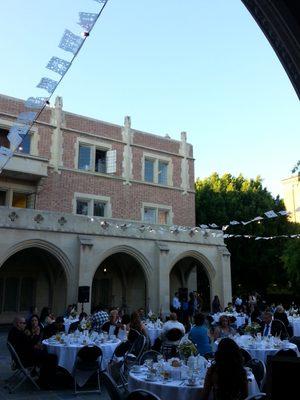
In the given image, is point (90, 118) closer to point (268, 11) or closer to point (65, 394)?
point (65, 394)

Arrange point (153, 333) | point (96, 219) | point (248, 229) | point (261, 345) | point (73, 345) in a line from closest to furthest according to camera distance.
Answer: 1. point (73, 345)
2. point (261, 345)
3. point (153, 333)
4. point (96, 219)
5. point (248, 229)

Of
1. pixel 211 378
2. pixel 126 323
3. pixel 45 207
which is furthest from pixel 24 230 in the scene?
pixel 211 378

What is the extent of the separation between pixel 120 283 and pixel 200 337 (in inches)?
614

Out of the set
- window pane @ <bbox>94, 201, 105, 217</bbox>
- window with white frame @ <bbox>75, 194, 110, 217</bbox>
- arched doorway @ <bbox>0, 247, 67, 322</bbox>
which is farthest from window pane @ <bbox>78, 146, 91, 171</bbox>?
arched doorway @ <bbox>0, 247, 67, 322</bbox>

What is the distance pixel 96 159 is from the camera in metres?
24.2

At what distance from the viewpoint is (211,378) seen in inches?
173

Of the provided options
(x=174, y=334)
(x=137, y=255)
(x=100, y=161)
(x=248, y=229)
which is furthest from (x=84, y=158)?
(x=174, y=334)

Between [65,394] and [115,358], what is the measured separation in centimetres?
121

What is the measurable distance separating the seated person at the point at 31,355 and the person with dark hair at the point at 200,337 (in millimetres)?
2824

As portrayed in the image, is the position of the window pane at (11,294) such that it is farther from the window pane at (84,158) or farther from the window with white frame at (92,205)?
the window pane at (84,158)

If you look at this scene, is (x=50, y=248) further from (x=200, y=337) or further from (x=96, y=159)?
(x=200, y=337)

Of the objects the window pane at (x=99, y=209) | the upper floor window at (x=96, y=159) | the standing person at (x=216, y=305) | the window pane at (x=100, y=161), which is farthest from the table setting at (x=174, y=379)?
the window pane at (x=100, y=161)

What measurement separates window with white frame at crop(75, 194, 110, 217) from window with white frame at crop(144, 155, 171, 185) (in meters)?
3.43

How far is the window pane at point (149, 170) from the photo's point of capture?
1011 inches
